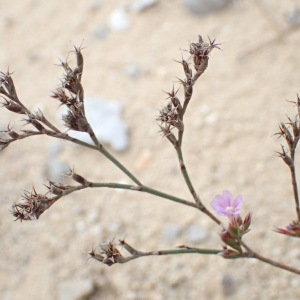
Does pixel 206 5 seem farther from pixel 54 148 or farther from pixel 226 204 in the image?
pixel 226 204

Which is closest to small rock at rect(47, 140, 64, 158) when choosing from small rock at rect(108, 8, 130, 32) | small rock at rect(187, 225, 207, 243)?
small rock at rect(187, 225, 207, 243)

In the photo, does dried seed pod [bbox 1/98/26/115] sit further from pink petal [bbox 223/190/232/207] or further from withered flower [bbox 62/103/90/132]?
pink petal [bbox 223/190/232/207]

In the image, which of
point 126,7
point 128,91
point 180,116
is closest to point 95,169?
point 128,91

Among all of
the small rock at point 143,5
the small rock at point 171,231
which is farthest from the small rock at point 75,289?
the small rock at point 143,5

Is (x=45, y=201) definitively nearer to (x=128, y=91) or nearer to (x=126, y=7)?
(x=128, y=91)

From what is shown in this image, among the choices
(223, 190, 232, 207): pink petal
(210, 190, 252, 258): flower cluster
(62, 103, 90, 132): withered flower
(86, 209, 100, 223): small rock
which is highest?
(86, 209, 100, 223): small rock

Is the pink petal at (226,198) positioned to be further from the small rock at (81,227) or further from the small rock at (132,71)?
the small rock at (132,71)

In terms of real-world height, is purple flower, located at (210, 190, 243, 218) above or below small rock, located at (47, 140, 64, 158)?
below
